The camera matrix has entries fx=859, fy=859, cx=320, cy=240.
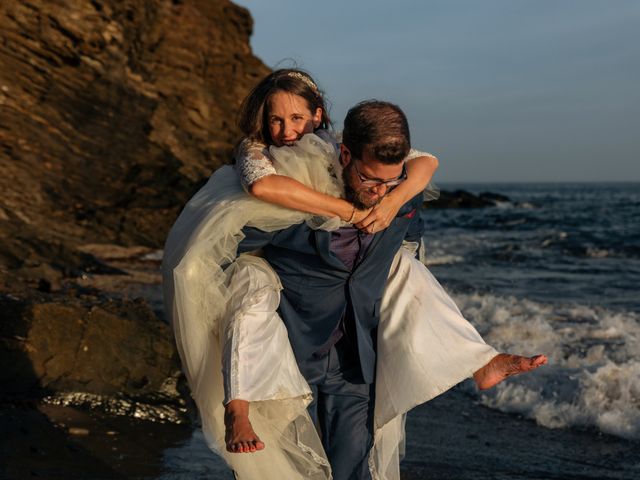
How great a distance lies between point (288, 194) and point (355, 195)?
24 cm

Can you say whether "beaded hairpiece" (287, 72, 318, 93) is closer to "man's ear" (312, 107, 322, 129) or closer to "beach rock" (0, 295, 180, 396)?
"man's ear" (312, 107, 322, 129)

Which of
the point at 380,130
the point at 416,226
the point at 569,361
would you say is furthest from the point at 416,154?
the point at 569,361

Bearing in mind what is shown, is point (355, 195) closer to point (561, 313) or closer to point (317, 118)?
point (317, 118)

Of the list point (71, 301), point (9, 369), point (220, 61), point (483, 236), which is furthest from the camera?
point (220, 61)

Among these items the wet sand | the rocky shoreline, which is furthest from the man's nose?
the rocky shoreline

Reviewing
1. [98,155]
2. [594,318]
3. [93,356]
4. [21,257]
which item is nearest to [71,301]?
[93,356]

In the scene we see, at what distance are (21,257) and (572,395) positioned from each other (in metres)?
6.25

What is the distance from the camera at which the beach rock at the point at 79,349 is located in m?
5.44

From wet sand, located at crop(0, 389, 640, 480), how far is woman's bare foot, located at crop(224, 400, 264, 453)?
6.44 ft

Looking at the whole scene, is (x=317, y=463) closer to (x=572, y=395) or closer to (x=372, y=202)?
(x=372, y=202)

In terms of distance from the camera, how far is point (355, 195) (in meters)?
3.03

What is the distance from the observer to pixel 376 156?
2.89 meters

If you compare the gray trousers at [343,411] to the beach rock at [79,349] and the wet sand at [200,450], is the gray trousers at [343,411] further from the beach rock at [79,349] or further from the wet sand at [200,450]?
the beach rock at [79,349]

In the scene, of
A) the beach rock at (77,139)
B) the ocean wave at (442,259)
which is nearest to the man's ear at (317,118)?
the beach rock at (77,139)
